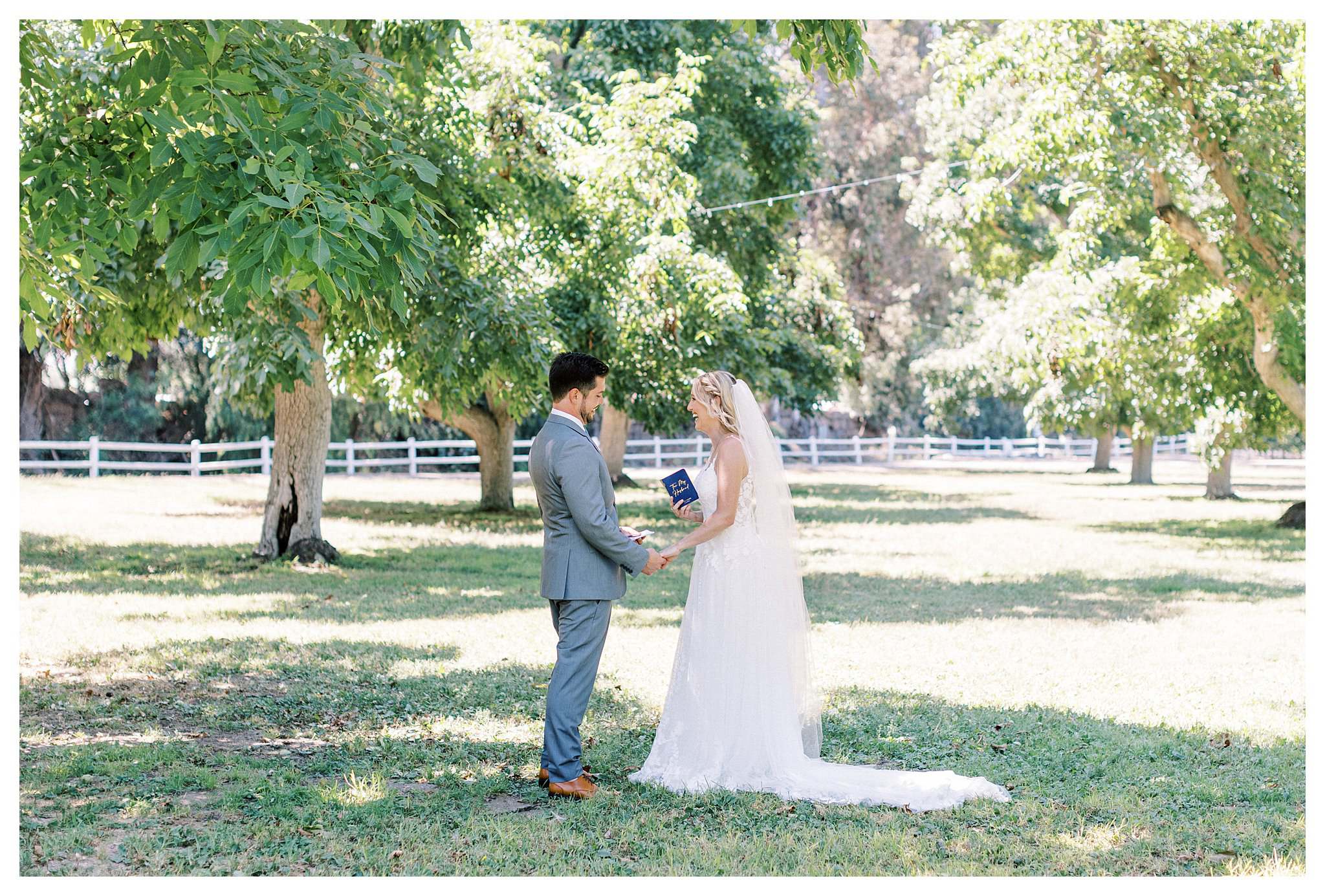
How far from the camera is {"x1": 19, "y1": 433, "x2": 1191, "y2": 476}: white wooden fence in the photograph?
31688 millimetres

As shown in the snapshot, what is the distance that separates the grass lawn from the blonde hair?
188cm

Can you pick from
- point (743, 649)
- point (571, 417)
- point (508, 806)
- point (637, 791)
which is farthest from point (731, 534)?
point (508, 806)

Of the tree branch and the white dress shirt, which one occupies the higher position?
the tree branch

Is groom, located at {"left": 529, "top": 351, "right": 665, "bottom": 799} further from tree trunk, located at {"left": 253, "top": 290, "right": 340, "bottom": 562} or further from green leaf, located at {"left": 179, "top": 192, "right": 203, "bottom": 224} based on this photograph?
tree trunk, located at {"left": 253, "top": 290, "right": 340, "bottom": 562}

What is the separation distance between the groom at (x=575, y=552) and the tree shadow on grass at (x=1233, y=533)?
46.5 feet

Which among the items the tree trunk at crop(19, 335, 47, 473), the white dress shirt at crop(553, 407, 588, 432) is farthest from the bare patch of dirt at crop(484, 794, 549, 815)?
the tree trunk at crop(19, 335, 47, 473)

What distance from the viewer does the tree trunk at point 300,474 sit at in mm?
14977

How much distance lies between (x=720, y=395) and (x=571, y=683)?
1.65 meters

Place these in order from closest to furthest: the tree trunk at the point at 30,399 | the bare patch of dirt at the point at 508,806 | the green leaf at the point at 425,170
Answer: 1. the green leaf at the point at 425,170
2. the bare patch of dirt at the point at 508,806
3. the tree trunk at the point at 30,399

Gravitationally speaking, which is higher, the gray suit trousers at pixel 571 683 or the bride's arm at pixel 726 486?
the bride's arm at pixel 726 486

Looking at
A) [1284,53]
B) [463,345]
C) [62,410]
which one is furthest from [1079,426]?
[62,410]

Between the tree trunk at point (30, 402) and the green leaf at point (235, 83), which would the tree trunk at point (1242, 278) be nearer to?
the green leaf at point (235, 83)

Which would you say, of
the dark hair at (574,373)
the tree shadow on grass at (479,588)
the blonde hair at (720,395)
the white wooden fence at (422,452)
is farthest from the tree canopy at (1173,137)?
the white wooden fence at (422,452)

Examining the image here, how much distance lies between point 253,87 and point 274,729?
3883 mm
